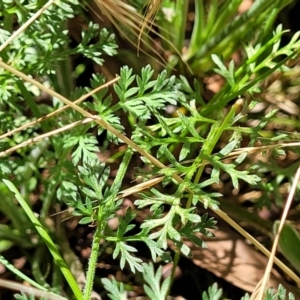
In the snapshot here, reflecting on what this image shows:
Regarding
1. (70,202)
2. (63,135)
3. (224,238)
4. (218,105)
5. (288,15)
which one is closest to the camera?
(70,202)

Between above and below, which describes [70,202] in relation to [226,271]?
above

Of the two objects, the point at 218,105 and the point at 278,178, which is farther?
the point at 278,178

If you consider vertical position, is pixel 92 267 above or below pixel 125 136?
below

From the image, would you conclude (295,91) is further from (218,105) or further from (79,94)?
(79,94)

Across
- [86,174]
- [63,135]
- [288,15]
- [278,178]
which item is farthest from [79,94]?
[288,15]

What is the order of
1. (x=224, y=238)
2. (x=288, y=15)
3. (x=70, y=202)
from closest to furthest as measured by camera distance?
1. (x=70, y=202)
2. (x=224, y=238)
3. (x=288, y=15)

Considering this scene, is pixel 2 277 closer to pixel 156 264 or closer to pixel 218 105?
pixel 156 264

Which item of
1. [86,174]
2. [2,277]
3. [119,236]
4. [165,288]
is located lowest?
[2,277]
